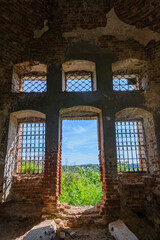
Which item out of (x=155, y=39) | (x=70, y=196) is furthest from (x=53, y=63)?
(x=70, y=196)

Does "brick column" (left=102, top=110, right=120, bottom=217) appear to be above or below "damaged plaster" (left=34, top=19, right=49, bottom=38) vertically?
below

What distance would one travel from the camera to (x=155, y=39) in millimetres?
5465

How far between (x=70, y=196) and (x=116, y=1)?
9.78 meters

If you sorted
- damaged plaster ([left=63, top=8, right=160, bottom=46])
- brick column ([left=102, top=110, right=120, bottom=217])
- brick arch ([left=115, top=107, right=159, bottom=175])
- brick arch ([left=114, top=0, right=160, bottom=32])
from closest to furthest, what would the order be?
1. brick column ([left=102, top=110, right=120, bottom=217])
2. brick arch ([left=115, top=107, right=159, bottom=175])
3. brick arch ([left=114, top=0, right=160, bottom=32])
4. damaged plaster ([left=63, top=8, right=160, bottom=46])

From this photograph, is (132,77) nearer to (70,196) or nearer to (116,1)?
(116,1)

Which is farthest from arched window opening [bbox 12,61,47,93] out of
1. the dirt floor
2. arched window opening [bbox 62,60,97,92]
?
the dirt floor

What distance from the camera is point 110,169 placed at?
4.62 m

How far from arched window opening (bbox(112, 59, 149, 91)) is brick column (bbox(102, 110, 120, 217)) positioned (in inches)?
56.3

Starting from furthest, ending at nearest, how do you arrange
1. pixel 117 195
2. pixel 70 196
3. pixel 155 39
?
pixel 70 196
pixel 155 39
pixel 117 195

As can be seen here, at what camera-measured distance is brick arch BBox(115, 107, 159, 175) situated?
4.89 m

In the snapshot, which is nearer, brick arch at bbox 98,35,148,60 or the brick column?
the brick column

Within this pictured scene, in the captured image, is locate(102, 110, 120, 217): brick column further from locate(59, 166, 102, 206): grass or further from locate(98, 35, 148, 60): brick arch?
locate(59, 166, 102, 206): grass

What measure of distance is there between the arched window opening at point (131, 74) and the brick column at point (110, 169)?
4.69 ft

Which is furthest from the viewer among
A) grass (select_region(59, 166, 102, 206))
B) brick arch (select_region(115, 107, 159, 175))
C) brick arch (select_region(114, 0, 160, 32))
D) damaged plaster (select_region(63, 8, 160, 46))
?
grass (select_region(59, 166, 102, 206))
